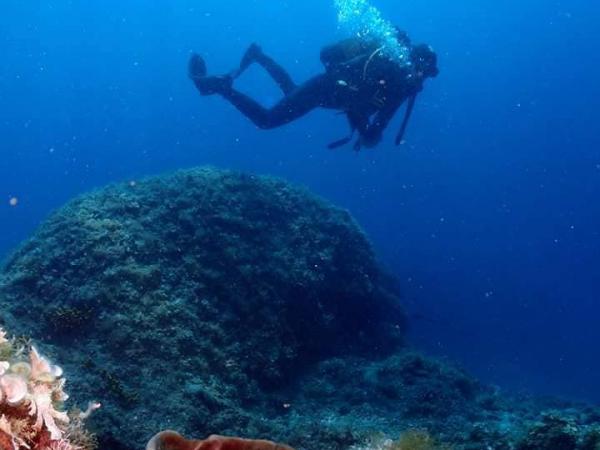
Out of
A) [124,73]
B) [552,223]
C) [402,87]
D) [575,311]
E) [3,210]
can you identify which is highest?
[124,73]

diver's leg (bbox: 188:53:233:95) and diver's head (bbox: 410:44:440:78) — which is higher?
diver's head (bbox: 410:44:440:78)

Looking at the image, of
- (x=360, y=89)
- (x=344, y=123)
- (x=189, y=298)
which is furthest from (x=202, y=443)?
(x=344, y=123)

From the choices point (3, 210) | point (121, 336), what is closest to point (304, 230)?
point (121, 336)

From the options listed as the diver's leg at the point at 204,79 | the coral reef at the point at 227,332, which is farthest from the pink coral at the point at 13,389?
the diver's leg at the point at 204,79

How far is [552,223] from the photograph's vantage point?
78.7 meters

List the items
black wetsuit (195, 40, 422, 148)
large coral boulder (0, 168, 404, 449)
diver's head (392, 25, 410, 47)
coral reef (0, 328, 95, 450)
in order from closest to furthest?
coral reef (0, 328, 95, 450) < large coral boulder (0, 168, 404, 449) < black wetsuit (195, 40, 422, 148) < diver's head (392, 25, 410, 47)

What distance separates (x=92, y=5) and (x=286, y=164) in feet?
195

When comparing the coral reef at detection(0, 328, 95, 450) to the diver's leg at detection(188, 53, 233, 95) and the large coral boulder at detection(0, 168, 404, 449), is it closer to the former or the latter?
the large coral boulder at detection(0, 168, 404, 449)

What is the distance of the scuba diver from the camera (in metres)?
9.18

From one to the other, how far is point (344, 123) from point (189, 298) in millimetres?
90522

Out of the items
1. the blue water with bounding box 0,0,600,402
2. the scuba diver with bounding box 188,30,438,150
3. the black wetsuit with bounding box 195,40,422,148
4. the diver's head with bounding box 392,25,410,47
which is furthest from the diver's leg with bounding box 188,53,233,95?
the blue water with bounding box 0,0,600,402

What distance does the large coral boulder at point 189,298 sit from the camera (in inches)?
200

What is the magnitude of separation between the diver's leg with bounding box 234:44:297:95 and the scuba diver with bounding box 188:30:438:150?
113 cm

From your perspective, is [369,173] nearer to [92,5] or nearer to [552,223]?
[552,223]
